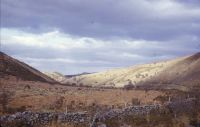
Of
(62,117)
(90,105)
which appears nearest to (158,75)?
(90,105)

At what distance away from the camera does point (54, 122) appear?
35438mm

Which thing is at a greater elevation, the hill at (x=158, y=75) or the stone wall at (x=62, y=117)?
the hill at (x=158, y=75)

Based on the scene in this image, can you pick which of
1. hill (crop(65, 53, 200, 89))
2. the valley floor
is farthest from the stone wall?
hill (crop(65, 53, 200, 89))

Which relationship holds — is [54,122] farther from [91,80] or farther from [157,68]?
[91,80]

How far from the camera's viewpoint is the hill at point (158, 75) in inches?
4749

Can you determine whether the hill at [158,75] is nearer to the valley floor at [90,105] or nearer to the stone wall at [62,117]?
the valley floor at [90,105]

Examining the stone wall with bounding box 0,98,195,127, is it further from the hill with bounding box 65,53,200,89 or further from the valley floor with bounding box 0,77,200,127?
the hill with bounding box 65,53,200,89

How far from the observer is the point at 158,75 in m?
140

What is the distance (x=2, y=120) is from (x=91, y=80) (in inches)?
5387

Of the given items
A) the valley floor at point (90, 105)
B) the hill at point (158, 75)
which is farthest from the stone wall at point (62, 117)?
the hill at point (158, 75)

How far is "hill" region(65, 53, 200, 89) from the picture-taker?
4749 inches

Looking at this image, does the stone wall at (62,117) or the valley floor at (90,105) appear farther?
the valley floor at (90,105)

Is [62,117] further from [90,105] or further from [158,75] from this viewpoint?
[158,75]

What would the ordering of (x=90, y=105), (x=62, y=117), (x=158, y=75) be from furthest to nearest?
(x=158, y=75)
(x=90, y=105)
(x=62, y=117)
